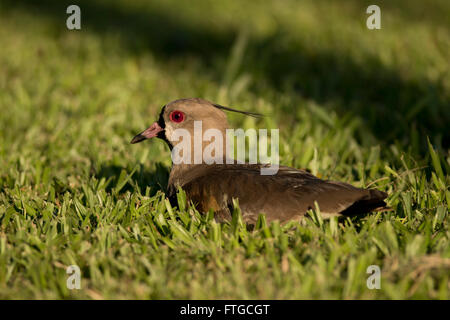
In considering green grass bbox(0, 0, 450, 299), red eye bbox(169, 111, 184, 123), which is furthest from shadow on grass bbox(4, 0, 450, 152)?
red eye bbox(169, 111, 184, 123)

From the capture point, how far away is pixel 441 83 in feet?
21.9

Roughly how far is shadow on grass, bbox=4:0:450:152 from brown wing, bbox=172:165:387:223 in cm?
184

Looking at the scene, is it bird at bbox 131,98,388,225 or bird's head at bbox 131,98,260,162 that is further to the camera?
bird's head at bbox 131,98,260,162

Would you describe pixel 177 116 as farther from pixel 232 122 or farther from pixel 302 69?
pixel 302 69

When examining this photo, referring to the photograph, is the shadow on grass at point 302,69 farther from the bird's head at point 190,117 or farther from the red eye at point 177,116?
the red eye at point 177,116

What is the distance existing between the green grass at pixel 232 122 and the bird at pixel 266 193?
0.35 feet

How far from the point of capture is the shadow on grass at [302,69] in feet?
19.5

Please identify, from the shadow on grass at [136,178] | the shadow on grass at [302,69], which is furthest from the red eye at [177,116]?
the shadow on grass at [302,69]

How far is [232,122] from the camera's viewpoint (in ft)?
20.9

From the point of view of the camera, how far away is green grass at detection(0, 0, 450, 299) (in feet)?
10.2

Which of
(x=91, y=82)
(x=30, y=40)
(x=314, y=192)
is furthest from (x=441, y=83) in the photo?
(x=30, y=40)

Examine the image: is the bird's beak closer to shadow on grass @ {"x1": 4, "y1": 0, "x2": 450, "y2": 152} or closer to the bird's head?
the bird's head

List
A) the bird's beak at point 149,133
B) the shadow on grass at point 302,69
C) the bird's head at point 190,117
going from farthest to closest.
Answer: the shadow on grass at point 302,69, the bird's beak at point 149,133, the bird's head at point 190,117
